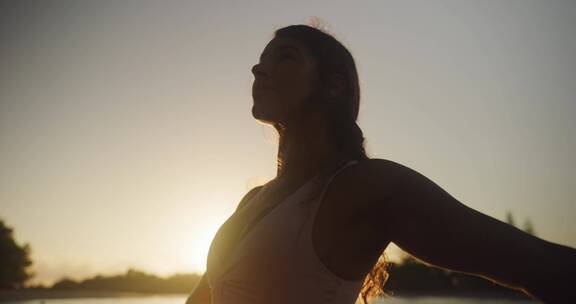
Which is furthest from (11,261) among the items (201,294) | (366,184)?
(366,184)

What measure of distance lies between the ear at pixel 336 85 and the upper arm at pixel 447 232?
82 centimetres

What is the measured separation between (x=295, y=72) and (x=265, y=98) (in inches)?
6.8

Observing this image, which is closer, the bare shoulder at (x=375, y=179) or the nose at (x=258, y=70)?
the bare shoulder at (x=375, y=179)

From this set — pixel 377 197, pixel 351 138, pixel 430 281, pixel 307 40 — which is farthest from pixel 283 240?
pixel 430 281

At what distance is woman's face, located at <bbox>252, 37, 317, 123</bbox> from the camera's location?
229 cm

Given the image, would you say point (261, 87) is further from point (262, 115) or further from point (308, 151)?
point (308, 151)

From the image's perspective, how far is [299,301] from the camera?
166 centimetres

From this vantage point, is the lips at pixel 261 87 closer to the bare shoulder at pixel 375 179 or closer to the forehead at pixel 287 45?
the forehead at pixel 287 45

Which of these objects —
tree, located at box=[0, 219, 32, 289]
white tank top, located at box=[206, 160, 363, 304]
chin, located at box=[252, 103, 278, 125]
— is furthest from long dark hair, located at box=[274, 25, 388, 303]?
tree, located at box=[0, 219, 32, 289]

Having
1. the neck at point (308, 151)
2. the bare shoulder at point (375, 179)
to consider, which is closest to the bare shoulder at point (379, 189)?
the bare shoulder at point (375, 179)

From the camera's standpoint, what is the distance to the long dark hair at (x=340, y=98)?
88.1 inches

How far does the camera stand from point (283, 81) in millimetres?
2318

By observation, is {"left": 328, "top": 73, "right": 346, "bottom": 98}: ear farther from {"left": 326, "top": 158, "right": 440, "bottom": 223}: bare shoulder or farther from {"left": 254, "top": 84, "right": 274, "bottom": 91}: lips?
{"left": 326, "top": 158, "right": 440, "bottom": 223}: bare shoulder

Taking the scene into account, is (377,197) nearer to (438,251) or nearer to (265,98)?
(438,251)
